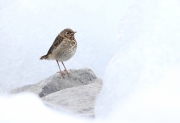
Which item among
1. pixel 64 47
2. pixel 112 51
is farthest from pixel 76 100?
pixel 112 51

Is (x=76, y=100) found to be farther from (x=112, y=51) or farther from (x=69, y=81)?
(x=112, y=51)

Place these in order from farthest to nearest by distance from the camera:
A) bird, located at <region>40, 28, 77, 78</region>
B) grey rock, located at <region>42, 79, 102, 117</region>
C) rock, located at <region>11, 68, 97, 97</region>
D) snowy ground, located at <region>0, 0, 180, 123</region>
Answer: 1. bird, located at <region>40, 28, 77, 78</region>
2. rock, located at <region>11, 68, 97, 97</region>
3. grey rock, located at <region>42, 79, 102, 117</region>
4. snowy ground, located at <region>0, 0, 180, 123</region>

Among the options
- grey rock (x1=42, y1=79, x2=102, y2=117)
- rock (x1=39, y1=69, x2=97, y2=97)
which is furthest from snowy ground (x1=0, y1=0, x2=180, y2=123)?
rock (x1=39, y1=69, x2=97, y2=97)

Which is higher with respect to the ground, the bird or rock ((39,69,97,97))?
the bird

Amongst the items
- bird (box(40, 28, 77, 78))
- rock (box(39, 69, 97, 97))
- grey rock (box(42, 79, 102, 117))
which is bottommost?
grey rock (box(42, 79, 102, 117))

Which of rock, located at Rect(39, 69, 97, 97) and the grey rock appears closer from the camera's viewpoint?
the grey rock

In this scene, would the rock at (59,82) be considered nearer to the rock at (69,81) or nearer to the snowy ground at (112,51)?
the rock at (69,81)

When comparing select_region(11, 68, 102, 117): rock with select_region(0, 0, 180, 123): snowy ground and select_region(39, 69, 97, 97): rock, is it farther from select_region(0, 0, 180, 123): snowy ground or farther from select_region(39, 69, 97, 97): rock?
select_region(0, 0, 180, 123): snowy ground
